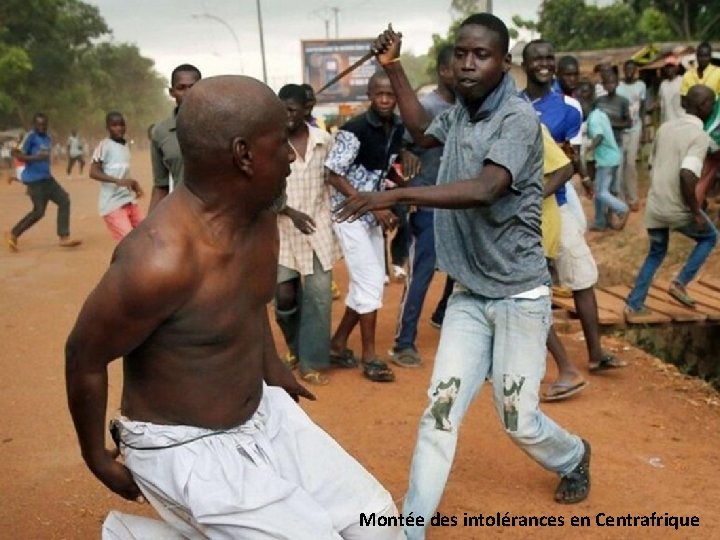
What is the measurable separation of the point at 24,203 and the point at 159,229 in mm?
17248

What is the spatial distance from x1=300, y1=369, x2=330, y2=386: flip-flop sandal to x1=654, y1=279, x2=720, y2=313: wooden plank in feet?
9.47

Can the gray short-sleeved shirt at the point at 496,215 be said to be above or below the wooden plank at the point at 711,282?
above

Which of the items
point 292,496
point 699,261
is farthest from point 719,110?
point 292,496

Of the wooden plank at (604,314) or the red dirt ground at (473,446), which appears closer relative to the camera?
the red dirt ground at (473,446)

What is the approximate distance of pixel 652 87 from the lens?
591 inches

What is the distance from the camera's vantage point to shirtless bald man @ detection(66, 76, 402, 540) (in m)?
2.01

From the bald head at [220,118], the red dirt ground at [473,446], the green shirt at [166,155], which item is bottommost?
the red dirt ground at [473,446]

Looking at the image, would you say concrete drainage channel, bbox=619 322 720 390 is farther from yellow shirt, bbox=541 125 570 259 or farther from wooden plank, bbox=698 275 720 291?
yellow shirt, bbox=541 125 570 259

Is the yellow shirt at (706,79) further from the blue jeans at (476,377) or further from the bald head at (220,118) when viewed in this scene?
the bald head at (220,118)

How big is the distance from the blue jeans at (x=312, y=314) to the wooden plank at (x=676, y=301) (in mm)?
2759

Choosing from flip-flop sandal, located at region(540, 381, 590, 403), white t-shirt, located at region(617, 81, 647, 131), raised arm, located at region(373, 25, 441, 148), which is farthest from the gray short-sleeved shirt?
white t-shirt, located at region(617, 81, 647, 131)

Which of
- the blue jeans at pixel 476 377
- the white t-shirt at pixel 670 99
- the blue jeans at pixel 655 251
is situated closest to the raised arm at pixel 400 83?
the blue jeans at pixel 476 377

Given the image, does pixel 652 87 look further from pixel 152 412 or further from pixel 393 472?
pixel 152 412

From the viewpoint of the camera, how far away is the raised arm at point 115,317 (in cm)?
196
